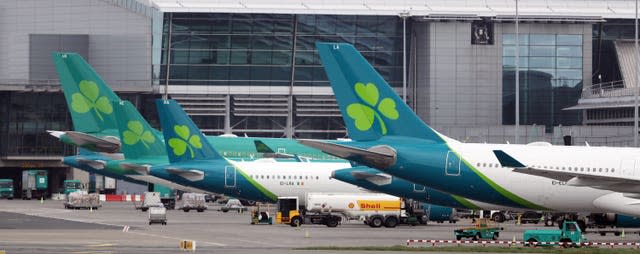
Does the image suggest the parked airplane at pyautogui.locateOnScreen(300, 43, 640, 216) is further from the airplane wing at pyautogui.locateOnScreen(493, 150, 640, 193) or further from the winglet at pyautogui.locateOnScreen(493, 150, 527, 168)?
the winglet at pyautogui.locateOnScreen(493, 150, 527, 168)

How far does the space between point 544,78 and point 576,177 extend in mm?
111434

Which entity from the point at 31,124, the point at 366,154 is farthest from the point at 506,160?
the point at 31,124

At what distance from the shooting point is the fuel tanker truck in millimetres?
87312

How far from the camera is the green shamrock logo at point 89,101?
11875 centimetres

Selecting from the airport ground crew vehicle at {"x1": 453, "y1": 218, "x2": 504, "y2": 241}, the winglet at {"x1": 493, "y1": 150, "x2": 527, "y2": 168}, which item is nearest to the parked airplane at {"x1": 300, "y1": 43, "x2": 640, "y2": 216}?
the airport ground crew vehicle at {"x1": 453, "y1": 218, "x2": 504, "y2": 241}

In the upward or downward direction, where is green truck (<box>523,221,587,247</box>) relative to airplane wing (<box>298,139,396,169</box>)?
downward

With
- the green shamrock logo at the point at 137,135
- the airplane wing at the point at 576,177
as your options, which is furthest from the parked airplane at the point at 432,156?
the green shamrock logo at the point at 137,135

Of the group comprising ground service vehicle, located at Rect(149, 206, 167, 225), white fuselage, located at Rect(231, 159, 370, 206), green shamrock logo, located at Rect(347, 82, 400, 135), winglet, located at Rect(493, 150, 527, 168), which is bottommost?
ground service vehicle, located at Rect(149, 206, 167, 225)

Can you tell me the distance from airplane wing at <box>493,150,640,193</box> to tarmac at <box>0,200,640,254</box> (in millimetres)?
6180

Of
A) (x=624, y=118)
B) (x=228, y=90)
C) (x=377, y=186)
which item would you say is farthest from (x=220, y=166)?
(x=228, y=90)

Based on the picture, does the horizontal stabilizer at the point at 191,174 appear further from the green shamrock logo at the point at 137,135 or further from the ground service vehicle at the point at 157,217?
the green shamrock logo at the point at 137,135

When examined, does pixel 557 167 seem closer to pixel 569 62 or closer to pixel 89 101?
pixel 89 101

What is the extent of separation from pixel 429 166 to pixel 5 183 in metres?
99.9

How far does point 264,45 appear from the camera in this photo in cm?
17375
